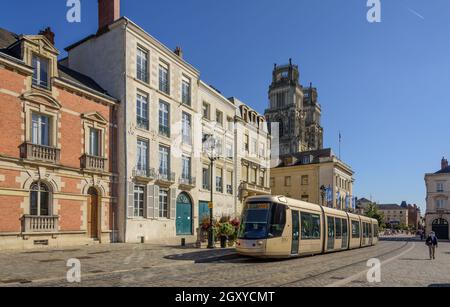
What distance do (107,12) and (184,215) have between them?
632 inches

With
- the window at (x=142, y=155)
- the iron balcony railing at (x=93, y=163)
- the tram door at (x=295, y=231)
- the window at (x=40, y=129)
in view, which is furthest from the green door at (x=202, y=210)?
the tram door at (x=295, y=231)

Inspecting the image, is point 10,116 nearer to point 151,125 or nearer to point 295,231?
point 151,125

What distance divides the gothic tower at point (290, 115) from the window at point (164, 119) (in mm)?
68436

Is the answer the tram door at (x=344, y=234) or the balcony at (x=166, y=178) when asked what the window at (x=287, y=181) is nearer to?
the balcony at (x=166, y=178)

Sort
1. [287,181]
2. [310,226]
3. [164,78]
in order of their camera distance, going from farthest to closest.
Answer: [287,181], [164,78], [310,226]

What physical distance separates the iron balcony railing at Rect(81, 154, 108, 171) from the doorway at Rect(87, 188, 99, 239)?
4.40 feet

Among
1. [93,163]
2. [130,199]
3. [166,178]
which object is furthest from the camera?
[166,178]

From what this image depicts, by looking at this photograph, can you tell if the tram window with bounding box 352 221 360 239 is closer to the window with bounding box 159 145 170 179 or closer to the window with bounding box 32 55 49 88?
the window with bounding box 159 145 170 179

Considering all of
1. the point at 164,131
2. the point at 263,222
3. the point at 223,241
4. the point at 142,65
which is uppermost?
the point at 142,65

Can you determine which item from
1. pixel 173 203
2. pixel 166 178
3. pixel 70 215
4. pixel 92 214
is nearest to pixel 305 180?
pixel 173 203

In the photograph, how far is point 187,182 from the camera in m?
31.5

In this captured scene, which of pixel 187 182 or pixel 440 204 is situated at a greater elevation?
pixel 187 182
